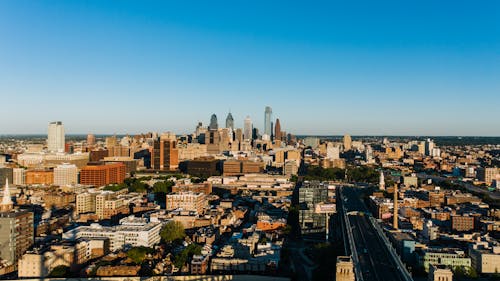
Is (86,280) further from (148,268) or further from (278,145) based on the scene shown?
(278,145)

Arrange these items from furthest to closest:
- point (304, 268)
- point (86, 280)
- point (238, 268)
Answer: point (304, 268), point (238, 268), point (86, 280)

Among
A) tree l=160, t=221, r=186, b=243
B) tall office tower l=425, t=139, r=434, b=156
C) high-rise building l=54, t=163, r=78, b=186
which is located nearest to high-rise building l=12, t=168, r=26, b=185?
high-rise building l=54, t=163, r=78, b=186

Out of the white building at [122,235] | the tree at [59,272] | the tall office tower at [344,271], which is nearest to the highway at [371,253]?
the tall office tower at [344,271]

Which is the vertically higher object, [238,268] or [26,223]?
[26,223]

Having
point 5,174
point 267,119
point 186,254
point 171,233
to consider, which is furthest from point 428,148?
point 186,254

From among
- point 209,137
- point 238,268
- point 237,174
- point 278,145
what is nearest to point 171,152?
point 237,174

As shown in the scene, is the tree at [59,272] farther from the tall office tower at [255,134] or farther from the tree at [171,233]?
the tall office tower at [255,134]

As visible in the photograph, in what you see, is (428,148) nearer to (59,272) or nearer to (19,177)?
(19,177)
